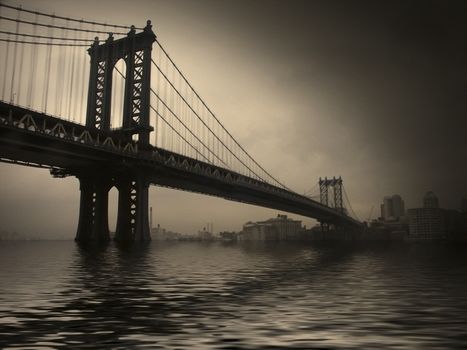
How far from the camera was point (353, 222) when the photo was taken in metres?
185

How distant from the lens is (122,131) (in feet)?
237

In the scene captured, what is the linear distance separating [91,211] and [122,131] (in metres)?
14.5

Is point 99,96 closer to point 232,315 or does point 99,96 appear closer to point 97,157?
point 97,157

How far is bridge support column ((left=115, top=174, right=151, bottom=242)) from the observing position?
6912cm

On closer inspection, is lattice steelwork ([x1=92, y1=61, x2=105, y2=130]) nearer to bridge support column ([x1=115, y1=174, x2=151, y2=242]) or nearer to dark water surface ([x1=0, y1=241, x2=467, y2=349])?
bridge support column ([x1=115, y1=174, x2=151, y2=242])

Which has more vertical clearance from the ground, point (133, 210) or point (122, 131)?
point (122, 131)

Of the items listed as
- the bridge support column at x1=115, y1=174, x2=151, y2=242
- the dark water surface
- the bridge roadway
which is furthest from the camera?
the bridge support column at x1=115, y1=174, x2=151, y2=242

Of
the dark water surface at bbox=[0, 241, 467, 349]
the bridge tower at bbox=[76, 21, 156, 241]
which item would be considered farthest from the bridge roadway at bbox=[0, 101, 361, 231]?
the dark water surface at bbox=[0, 241, 467, 349]

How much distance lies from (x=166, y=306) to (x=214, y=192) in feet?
258

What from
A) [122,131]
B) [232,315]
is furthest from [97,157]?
[232,315]

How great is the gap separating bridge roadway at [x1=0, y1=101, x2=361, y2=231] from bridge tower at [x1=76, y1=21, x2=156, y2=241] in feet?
5.31

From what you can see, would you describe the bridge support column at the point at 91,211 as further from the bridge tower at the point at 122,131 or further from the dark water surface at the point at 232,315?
the dark water surface at the point at 232,315

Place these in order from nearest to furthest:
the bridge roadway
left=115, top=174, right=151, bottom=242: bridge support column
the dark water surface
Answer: the dark water surface, the bridge roadway, left=115, top=174, right=151, bottom=242: bridge support column

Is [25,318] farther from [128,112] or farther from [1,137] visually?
[128,112]
